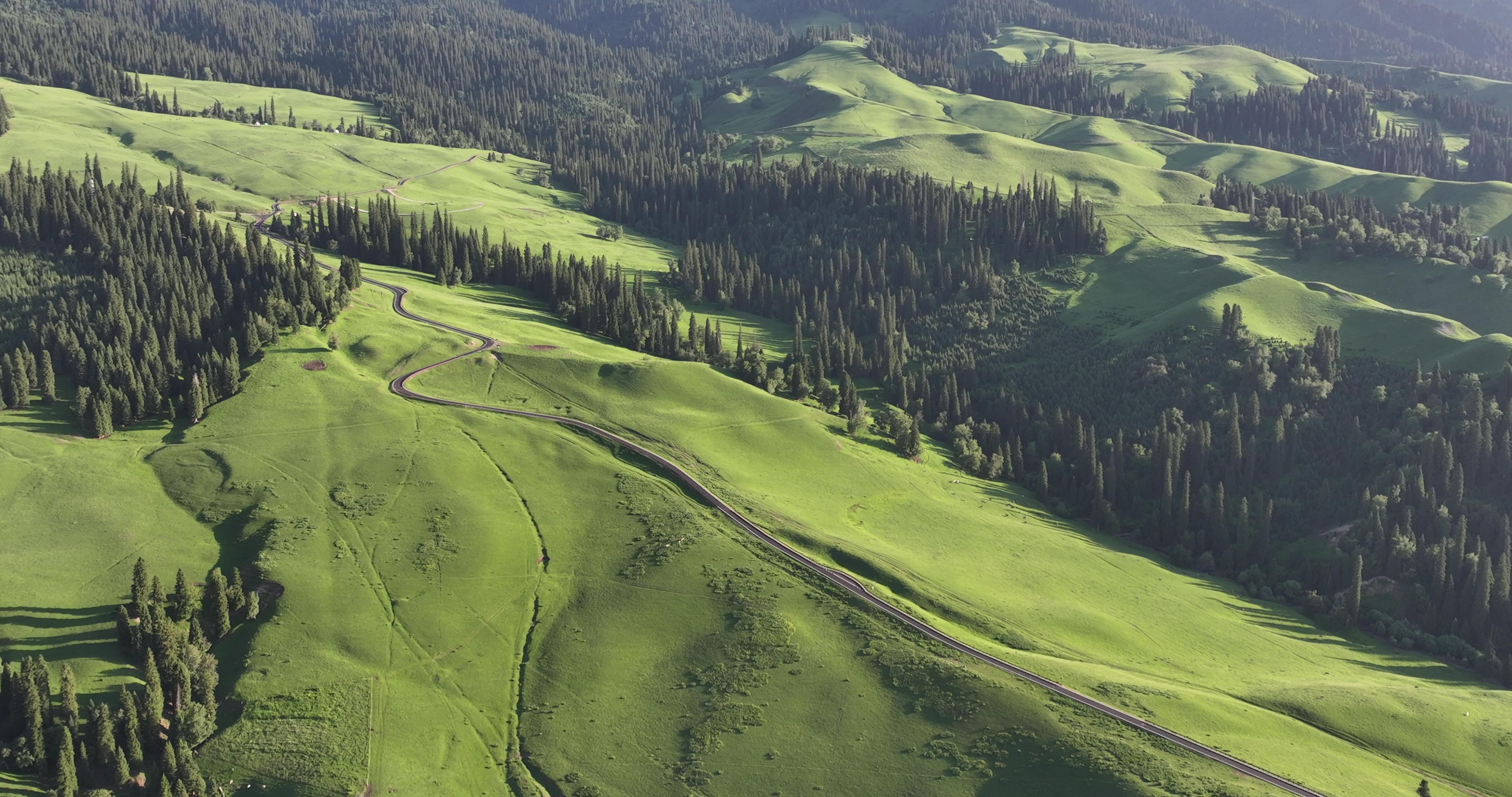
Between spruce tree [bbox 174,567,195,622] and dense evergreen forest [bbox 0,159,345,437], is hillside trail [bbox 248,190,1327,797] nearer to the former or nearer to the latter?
dense evergreen forest [bbox 0,159,345,437]

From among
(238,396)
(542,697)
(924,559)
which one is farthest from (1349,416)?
(238,396)

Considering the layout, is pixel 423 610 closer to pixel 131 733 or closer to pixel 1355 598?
pixel 131 733

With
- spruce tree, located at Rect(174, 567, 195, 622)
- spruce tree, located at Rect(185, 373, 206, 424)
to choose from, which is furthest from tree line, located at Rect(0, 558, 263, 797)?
spruce tree, located at Rect(185, 373, 206, 424)

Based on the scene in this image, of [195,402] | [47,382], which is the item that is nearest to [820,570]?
[195,402]

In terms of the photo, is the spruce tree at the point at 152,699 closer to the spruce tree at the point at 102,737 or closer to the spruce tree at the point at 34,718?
A: the spruce tree at the point at 102,737

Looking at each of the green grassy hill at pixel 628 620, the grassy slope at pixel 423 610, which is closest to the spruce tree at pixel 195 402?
the grassy slope at pixel 423 610
